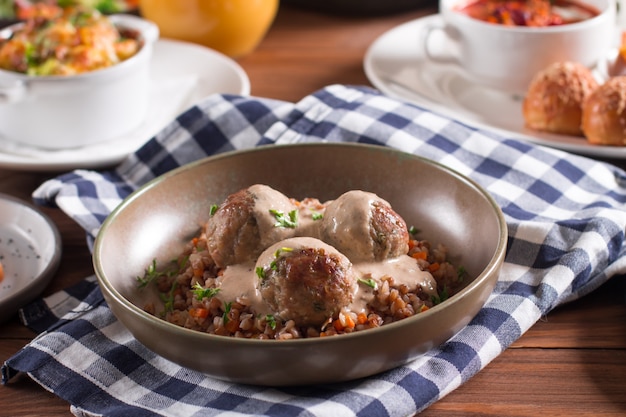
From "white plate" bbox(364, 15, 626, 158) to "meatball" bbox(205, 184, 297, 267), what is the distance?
1043 millimetres

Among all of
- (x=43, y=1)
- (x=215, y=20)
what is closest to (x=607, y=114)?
(x=215, y=20)

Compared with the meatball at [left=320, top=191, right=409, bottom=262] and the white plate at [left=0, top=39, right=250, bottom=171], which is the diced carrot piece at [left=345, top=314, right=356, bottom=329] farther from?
the white plate at [left=0, top=39, right=250, bottom=171]

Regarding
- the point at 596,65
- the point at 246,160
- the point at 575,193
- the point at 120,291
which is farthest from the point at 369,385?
the point at 596,65

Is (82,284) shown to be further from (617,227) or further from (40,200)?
(617,227)

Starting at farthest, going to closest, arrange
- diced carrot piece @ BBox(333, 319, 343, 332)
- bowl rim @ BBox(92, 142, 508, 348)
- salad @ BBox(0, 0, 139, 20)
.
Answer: salad @ BBox(0, 0, 139, 20) → diced carrot piece @ BBox(333, 319, 343, 332) → bowl rim @ BBox(92, 142, 508, 348)

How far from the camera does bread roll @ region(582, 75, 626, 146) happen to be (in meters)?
2.42

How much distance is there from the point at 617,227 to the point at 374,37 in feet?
6.63

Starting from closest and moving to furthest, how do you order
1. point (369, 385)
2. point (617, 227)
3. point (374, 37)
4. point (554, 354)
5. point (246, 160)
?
point (369, 385), point (554, 354), point (617, 227), point (246, 160), point (374, 37)

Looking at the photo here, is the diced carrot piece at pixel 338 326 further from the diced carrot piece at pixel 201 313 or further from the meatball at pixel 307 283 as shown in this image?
the diced carrot piece at pixel 201 313

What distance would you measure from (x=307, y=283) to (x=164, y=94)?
180 cm

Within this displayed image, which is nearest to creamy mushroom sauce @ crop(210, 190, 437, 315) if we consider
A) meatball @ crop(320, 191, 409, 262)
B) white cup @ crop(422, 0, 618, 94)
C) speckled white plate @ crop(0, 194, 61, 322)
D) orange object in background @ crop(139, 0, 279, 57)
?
meatball @ crop(320, 191, 409, 262)

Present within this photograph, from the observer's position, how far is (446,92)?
119 inches

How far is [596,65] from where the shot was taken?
2963 millimetres

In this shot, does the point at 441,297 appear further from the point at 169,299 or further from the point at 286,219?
the point at 169,299
